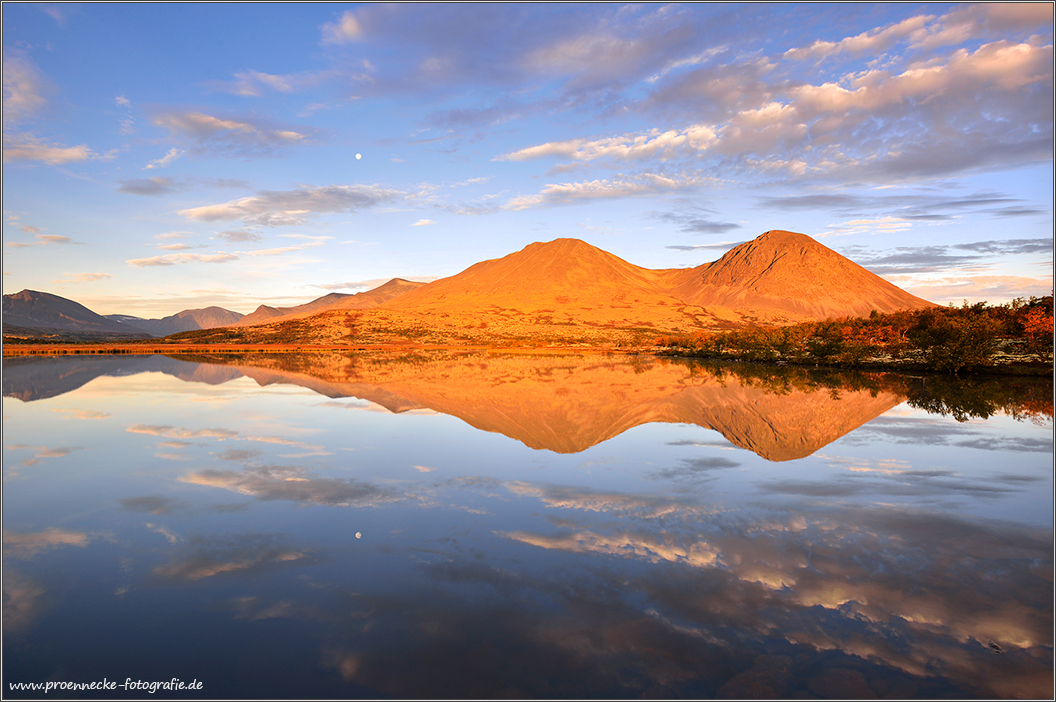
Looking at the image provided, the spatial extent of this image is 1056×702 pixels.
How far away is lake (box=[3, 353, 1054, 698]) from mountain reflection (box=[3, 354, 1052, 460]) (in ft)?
3.77

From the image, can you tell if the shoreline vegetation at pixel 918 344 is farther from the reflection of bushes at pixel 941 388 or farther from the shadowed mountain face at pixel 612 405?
the shadowed mountain face at pixel 612 405

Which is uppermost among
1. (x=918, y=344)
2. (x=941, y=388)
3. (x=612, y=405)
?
(x=918, y=344)

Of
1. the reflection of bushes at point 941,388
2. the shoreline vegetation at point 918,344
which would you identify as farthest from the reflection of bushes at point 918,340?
the reflection of bushes at point 941,388

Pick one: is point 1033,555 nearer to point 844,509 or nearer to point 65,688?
point 844,509

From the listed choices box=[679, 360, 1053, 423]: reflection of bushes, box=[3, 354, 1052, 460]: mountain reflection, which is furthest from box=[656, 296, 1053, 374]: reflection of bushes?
box=[3, 354, 1052, 460]: mountain reflection

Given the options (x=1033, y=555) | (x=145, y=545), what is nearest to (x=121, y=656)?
(x=145, y=545)

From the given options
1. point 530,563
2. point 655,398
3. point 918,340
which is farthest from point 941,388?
point 530,563

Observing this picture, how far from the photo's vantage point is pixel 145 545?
28.1ft

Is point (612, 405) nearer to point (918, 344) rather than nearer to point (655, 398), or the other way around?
point (655, 398)

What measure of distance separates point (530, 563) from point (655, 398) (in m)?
21.3

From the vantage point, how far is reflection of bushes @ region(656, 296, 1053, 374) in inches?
1572

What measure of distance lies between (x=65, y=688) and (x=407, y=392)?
2521cm

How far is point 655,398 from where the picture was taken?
2811cm

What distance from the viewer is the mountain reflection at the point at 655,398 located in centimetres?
1914
